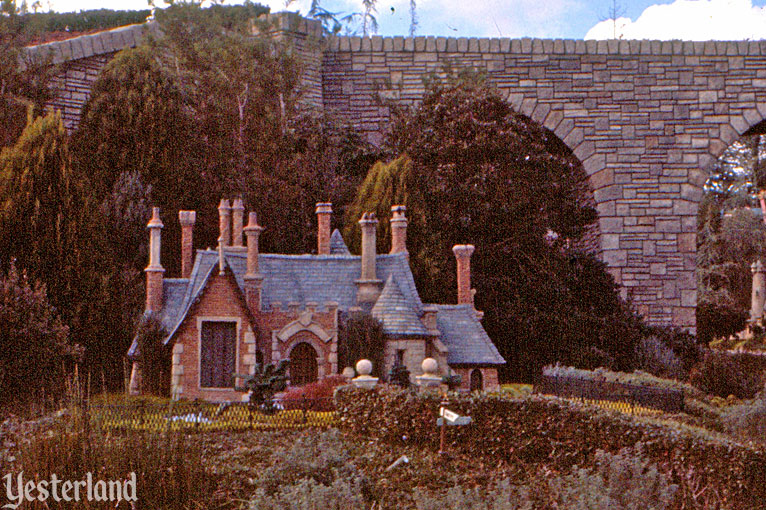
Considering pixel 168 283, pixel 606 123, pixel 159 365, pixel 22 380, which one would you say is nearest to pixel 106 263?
pixel 168 283

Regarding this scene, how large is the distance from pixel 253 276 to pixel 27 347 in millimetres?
4538

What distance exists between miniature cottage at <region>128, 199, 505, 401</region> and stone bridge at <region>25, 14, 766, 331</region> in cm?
970

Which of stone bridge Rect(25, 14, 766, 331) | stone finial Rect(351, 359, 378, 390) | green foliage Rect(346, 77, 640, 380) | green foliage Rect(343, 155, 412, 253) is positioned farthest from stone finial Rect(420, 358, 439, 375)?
stone bridge Rect(25, 14, 766, 331)

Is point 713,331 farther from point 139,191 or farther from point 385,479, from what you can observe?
point 385,479

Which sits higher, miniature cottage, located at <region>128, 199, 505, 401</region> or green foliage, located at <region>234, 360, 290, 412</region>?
miniature cottage, located at <region>128, 199, 505, 401</region>

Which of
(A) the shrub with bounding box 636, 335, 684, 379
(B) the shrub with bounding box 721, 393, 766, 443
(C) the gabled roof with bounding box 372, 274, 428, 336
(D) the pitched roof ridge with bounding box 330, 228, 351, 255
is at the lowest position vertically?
(B) the shrub with bounding box 721, 393, 766, 443

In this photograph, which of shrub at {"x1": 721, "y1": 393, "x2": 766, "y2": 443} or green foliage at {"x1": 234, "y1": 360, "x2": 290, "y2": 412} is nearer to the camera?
shrub at {"x1": 721, "y1": 393, "x2": 766, "y2": 443}

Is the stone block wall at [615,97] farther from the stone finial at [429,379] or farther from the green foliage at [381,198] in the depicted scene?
the stone finial at [429,379]

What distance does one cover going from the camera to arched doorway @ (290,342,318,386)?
18.9m

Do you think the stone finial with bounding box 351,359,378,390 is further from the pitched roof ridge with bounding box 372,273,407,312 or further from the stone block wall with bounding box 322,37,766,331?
the stone block wall with bounding box 322,37,766,331

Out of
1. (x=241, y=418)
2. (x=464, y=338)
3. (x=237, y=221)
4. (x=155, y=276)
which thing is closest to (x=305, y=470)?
(x=241, y=418)

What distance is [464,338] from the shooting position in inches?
811

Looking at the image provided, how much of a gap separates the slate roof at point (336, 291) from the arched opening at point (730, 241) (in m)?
19.8

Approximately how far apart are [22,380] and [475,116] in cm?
1501
